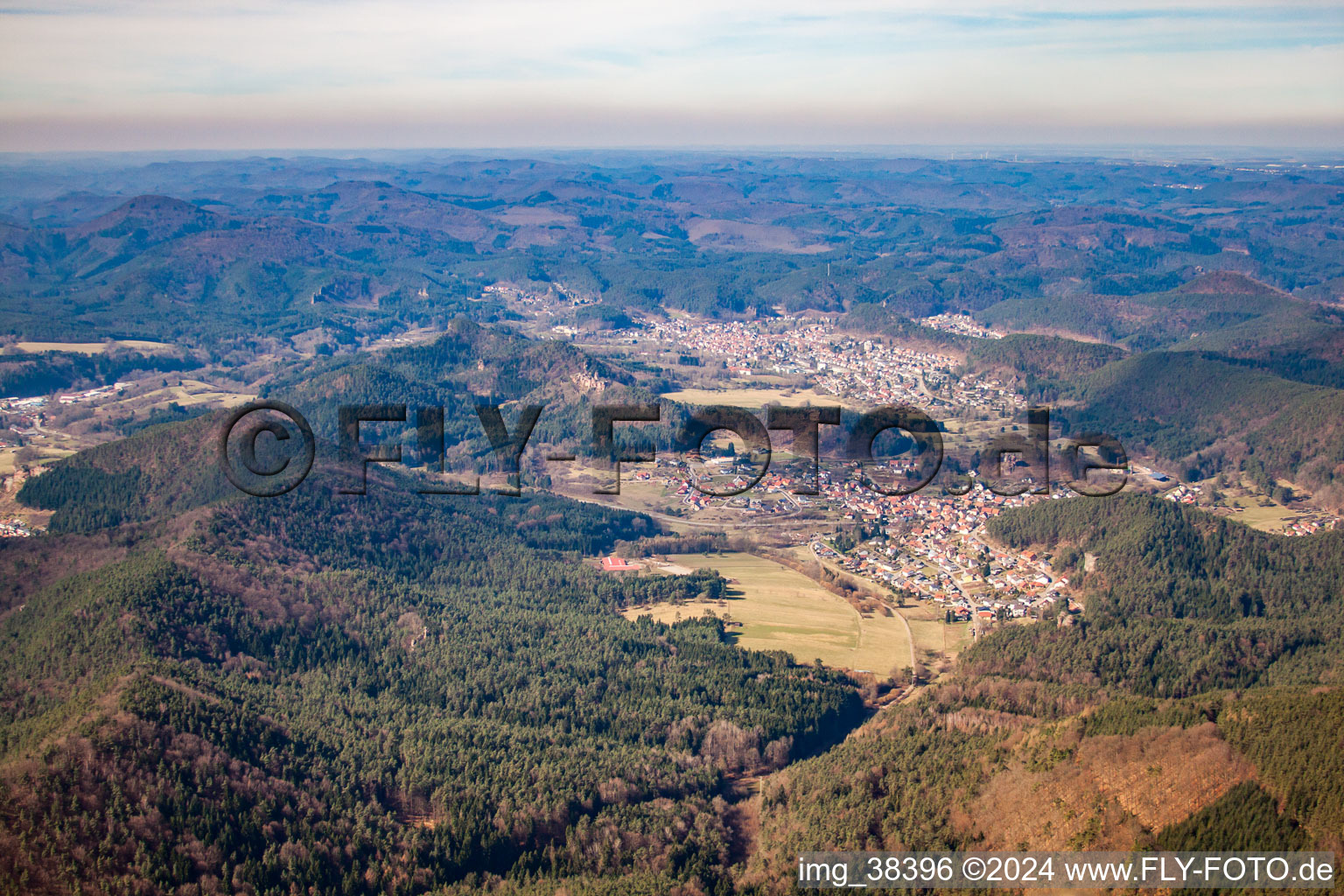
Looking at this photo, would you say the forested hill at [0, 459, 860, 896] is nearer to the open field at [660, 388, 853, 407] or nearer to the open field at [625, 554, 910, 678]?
the open field at [625, 554, 910, 678]

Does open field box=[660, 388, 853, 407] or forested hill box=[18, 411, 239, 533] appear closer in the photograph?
forested hill box=[18, 411, 239, 533]

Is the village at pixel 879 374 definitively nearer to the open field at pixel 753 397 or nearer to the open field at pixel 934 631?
the open field at pixel 753 397

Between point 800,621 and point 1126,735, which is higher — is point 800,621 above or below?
below

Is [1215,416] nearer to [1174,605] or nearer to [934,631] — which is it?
[1174,605]

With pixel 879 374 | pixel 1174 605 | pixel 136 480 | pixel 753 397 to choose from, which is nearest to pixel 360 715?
pixel 136 480

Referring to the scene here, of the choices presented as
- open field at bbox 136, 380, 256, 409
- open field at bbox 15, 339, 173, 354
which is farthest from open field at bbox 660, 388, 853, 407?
open field at bbox 15, 339, 173, 354
